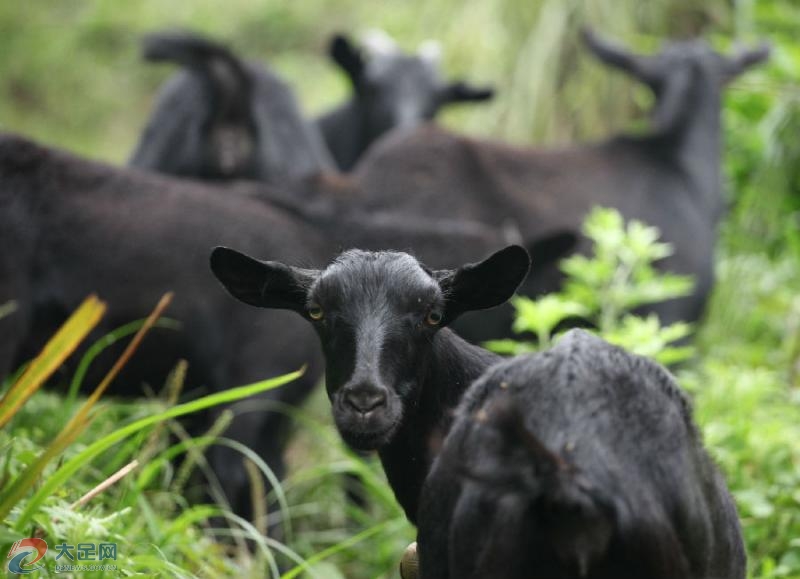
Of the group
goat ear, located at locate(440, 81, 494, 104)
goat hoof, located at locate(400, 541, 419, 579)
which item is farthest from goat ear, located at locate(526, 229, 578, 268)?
goat ear, located at locate(440, 81, 494, 104)

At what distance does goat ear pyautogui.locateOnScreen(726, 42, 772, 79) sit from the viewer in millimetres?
9711

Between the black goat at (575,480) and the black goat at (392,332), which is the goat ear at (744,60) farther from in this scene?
the black goat at (575,480)

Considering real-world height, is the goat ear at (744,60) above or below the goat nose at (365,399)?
below

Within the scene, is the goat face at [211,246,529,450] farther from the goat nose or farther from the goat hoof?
the goat hoof

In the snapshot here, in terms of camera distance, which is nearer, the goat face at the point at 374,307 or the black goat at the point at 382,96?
the goat face at the point at 374,307

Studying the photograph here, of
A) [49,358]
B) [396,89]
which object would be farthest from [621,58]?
[49,358]

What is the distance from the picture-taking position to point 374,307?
3537 mm

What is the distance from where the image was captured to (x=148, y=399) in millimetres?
6418

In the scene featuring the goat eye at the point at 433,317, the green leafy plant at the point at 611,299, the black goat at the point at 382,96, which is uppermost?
the goat eye at the point at 433,317

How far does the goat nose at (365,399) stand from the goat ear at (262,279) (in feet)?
1.77

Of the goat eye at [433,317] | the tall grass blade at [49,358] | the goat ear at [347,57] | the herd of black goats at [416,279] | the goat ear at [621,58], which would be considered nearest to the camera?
the herd of black goats at [416,279]

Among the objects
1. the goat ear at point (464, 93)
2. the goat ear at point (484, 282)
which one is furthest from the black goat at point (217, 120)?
the goat ear at point (484, 282)

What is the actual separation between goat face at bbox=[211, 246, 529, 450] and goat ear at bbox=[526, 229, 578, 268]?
279 centimetres

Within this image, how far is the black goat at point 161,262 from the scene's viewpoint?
5984 mm
